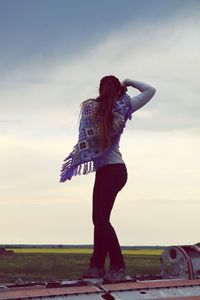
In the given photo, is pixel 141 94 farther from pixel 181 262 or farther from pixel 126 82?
pixel 181 262

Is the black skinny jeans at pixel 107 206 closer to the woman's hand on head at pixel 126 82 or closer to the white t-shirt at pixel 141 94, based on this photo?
the white t-shirt at pixel 141 94

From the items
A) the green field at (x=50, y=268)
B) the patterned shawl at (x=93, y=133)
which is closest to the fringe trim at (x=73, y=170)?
the patterned shawl at (x=93, y=133)

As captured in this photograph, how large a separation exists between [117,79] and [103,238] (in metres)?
2.26

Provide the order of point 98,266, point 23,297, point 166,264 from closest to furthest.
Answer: point 23,297 → point 98,266 → point 166,264

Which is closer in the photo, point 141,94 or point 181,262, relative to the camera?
point 141,94

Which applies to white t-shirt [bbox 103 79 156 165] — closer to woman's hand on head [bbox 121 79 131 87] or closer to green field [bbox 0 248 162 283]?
woman's hand on head [bbox 121 79 131 87]

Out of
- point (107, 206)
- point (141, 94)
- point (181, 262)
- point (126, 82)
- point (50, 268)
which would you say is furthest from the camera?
point (50, 268)

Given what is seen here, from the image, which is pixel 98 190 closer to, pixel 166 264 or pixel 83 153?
pixel 83 153

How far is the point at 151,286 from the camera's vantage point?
938cm

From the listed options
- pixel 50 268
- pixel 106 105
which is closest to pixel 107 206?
pixel 106 105

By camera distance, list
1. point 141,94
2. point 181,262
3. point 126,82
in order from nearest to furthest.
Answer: point 141,94 < point 126,82 < point 181,262

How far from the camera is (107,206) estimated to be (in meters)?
9.78

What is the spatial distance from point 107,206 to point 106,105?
1401 mm

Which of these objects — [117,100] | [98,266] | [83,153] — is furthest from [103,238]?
[117,100]
